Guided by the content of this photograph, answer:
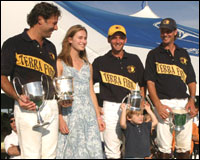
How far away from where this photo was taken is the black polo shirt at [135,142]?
2.91 meters

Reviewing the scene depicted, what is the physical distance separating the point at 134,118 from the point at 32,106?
1273 mm

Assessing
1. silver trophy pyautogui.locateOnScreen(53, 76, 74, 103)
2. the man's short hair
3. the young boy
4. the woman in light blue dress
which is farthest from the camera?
the young boy

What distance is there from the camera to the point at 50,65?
2270mm

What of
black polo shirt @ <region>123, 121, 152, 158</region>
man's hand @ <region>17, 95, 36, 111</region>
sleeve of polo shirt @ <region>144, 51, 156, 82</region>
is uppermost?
sleeve of polo shirt @ <region>144, 51, 156, 82</region>

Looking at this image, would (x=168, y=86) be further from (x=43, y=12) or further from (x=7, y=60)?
(x=7, y=60)

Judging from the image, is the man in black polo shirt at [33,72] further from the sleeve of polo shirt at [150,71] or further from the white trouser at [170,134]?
the white trouser at [170,134]

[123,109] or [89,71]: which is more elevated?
[89,71]

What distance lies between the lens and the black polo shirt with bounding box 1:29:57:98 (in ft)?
6.64

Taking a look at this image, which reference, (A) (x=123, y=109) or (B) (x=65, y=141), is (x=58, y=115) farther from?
(A) (x=123, y=109)

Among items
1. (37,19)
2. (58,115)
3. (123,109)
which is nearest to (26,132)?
(58,115)

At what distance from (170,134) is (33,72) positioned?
1615mm

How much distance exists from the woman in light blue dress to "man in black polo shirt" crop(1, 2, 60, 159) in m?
0.21

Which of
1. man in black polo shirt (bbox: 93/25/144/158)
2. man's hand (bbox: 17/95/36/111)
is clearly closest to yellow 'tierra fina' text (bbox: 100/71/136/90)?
man in black polo shirt (bbox: 93/25/144/158)

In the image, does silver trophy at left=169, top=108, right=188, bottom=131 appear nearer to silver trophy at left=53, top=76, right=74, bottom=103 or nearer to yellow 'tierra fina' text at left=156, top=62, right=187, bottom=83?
yellow 'tierra fina' text at left=156, top=62, right=187, bottom=83
